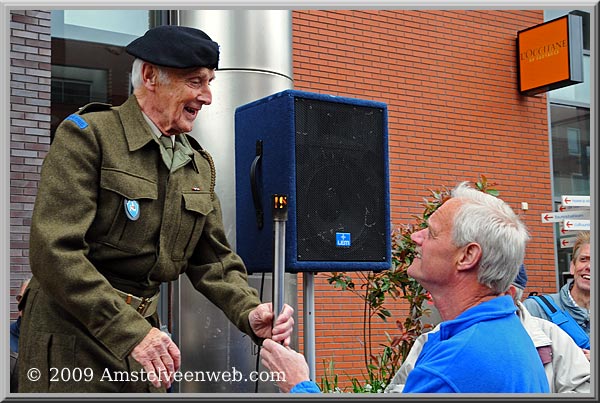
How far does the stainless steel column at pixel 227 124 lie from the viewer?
372 cm

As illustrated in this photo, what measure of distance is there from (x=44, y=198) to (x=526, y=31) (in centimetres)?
786

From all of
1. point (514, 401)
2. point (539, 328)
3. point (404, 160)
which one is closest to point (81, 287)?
point (514, 401)

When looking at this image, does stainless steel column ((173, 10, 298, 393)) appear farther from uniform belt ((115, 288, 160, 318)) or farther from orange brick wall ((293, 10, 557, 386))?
orange brick wall ((293, 10, 557, 386))

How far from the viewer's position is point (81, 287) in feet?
7.98

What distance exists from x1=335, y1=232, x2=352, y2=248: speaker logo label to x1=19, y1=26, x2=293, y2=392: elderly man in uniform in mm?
589

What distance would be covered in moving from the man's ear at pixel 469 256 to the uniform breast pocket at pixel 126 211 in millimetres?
998

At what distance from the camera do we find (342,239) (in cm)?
355

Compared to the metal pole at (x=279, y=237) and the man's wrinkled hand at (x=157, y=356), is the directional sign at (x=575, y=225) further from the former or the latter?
the man's wrinkled hand at (x=157, y=356)

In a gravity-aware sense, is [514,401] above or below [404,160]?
below

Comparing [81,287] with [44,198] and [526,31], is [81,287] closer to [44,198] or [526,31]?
[44,198]

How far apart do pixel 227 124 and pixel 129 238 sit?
128 cm

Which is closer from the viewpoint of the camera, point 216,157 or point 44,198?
point 44,198

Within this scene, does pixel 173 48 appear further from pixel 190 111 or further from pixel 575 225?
pixel 575 225

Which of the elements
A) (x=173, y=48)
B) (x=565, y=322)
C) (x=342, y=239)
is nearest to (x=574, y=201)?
(x=565, y=322)
